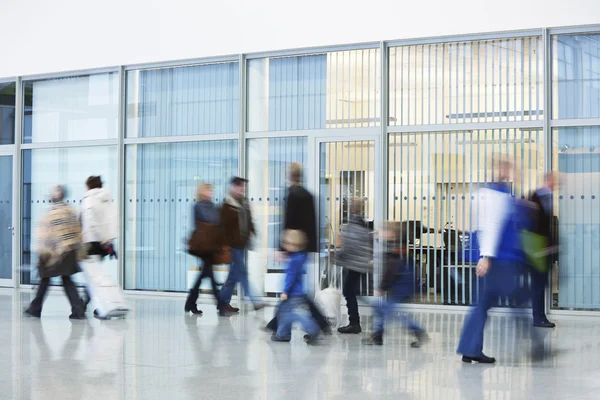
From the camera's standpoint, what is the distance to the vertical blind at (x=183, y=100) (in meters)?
14.8

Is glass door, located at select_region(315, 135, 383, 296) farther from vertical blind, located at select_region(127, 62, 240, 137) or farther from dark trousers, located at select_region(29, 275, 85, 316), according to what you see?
dark trousers, located at select_region(29, 275, 85, 316)

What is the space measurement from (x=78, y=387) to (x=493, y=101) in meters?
7.95

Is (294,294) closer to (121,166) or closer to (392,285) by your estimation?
(392,285)

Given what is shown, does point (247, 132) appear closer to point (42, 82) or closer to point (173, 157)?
point (173, 157)

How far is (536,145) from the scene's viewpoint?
1266 cm

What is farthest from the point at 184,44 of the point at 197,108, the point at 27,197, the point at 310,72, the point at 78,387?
the point at 78,387

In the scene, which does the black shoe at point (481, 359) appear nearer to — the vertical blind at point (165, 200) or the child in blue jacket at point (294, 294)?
the child in blue jacket at point (294, 294)

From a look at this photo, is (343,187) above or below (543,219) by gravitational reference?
above

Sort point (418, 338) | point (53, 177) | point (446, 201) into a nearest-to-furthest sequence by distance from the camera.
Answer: point (418, 338) < point (446, 201) < point (53, 177)

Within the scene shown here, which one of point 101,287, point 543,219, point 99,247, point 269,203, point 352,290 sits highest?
point 269,203

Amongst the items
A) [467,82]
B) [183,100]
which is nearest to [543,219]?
[467,82]

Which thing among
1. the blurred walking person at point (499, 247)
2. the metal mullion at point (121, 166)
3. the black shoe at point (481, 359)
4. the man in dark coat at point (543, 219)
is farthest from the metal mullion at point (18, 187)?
the blurred walking person at point (499, 247)

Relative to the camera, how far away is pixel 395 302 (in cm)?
947

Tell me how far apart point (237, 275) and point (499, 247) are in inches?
188
